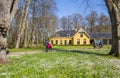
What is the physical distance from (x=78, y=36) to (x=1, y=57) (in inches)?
3151

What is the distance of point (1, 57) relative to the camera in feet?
46.8

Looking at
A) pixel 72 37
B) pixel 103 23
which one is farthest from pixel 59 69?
pixel 103 23

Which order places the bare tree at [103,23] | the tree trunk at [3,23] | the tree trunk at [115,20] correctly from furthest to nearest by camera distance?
the bare tree at [103,23], the tree trunk at [115,20], the tree trunk at [3,23]

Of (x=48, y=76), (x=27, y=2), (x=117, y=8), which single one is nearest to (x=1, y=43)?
(x=48, y=76)

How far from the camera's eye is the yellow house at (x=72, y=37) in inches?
3664

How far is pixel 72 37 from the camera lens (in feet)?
307

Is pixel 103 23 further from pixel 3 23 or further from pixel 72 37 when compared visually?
pixel 3 23

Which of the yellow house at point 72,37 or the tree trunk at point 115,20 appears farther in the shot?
the yellow house at point 72,37

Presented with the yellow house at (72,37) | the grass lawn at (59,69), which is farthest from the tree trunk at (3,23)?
the yellow house at (72,37)

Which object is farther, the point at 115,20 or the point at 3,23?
the point at 115,20

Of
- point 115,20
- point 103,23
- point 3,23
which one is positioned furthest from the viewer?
Result: point 103,23

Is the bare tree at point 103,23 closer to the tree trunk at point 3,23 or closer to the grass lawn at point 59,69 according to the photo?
the grass lawn at point 59,69

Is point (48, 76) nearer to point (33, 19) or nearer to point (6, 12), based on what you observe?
point (6, 12)

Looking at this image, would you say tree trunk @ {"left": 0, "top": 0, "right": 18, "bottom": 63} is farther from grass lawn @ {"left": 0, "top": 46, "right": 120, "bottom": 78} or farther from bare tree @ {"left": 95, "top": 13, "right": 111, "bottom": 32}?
bare tree @ {"left": 95, "top": 13, "right": 111, "bottom": 32}
